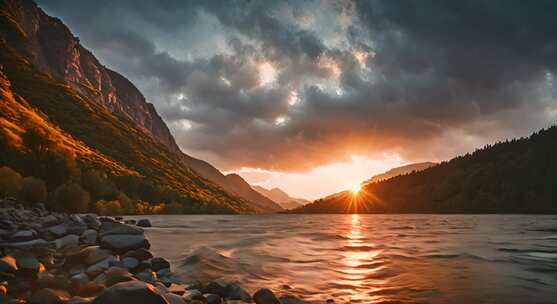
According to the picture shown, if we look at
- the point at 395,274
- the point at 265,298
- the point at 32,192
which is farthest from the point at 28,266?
the point at 32,192

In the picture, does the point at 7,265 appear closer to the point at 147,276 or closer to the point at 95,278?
the point at 95,278

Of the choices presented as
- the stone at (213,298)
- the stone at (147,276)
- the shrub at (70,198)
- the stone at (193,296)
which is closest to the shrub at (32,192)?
the shrub at (70,198)

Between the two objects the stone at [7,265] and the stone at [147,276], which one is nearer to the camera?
the stone at [7,265]

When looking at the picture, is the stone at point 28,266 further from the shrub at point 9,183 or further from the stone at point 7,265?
the shrub at point 9,183

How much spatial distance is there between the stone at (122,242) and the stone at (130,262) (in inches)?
110

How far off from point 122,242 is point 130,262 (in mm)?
3478

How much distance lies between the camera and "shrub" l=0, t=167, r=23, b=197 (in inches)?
2717

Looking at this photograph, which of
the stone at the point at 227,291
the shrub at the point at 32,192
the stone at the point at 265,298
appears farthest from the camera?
the shrub at the point at 32,192

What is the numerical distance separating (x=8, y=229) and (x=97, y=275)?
10.00 meters

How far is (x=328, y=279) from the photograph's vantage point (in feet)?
54.0

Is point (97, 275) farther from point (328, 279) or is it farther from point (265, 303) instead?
point (328, 279)

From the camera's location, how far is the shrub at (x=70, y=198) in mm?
70000

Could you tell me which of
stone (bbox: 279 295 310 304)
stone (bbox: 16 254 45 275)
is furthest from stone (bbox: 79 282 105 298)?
stone (bbox: 279 295 310 304)

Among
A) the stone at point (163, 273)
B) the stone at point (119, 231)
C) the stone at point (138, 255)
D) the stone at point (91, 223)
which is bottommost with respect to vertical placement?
the stone at point (163, 273)
